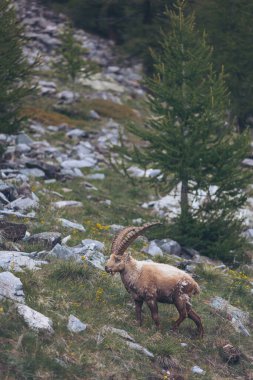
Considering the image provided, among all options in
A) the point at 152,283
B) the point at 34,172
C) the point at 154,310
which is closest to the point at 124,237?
the point at 152,283

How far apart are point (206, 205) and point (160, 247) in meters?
1.90

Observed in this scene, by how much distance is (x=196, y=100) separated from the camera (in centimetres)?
1623

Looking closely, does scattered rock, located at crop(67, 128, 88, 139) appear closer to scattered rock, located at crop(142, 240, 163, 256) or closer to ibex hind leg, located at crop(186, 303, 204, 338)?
scattered rock, located at crop(142, 240, 163, 256)

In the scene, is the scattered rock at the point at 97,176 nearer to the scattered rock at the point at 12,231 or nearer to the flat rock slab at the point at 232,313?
the scattered rock at the point at 12,231

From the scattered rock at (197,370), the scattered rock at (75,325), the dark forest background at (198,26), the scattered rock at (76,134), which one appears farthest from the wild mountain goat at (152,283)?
the scattered rock at (76,134)

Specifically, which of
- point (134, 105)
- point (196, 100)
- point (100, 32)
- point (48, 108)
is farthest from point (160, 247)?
point (100, 32)

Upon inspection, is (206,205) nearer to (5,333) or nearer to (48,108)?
(5,333)


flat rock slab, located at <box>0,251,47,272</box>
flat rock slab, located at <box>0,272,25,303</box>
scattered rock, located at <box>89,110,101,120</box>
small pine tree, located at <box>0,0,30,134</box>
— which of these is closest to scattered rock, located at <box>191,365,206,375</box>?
flat rock slab, located at <box>0,272,25,303</box>

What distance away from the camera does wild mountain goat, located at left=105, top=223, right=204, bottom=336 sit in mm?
10094

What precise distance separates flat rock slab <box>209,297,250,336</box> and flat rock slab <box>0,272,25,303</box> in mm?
3869

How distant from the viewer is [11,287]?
9.74 metres

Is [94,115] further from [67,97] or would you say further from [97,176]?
[97,176]

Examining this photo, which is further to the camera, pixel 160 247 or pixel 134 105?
pixel 134 105

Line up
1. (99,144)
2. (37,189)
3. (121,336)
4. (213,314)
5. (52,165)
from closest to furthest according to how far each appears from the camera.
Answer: (121,336)
(213,314)
(37,189)
(52,165)
(99,144)
